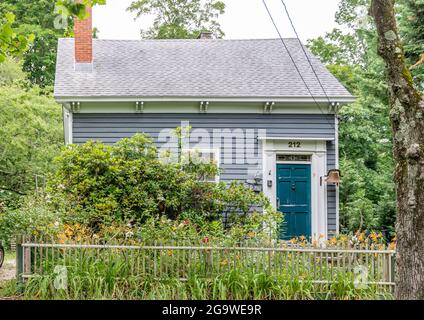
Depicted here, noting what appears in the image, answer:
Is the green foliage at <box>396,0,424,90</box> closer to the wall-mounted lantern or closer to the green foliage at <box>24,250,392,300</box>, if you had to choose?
the wall-mounted lantern

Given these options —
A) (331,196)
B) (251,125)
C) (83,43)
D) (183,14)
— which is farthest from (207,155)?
(183,14)

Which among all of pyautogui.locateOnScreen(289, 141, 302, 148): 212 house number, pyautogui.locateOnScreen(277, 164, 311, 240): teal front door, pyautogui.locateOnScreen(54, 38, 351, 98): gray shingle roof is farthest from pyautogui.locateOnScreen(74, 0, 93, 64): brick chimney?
pyautogui.locateOnScreen(277, 164, 311, 240): teal front door

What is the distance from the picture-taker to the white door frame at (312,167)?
40.4 ft

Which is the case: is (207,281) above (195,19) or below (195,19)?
below

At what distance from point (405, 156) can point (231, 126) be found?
8.21 metres

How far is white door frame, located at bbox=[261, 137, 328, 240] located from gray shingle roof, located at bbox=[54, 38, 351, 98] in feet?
3.92

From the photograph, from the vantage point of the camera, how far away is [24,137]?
1638 centimetres

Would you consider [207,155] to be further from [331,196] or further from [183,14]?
[183,14]

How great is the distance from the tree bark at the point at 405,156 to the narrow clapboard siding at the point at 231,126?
7819 mm

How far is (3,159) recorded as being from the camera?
16422 millimetres

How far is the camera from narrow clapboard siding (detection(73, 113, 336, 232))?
12398 millimetres
